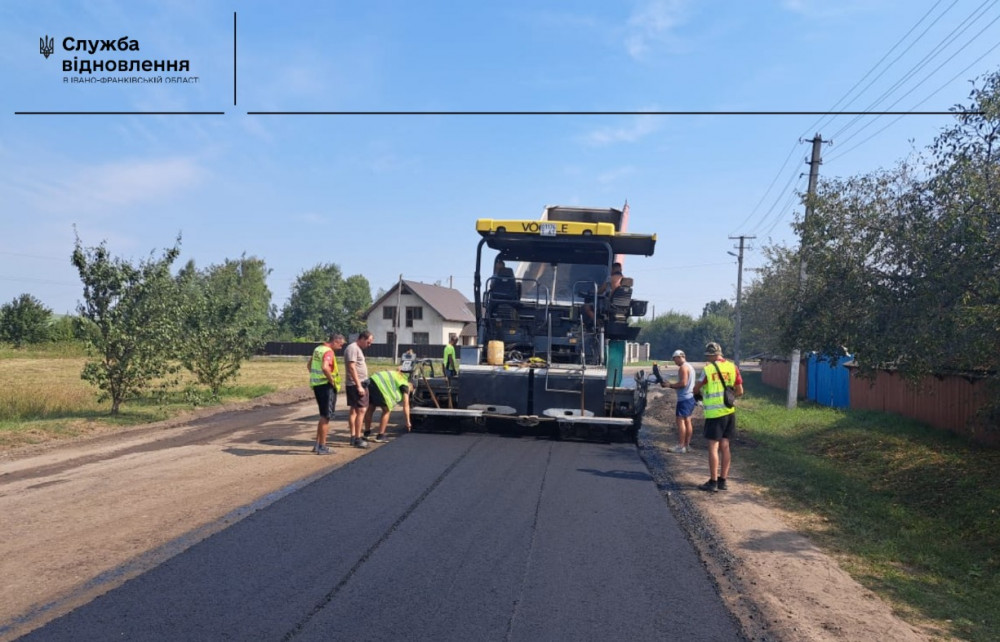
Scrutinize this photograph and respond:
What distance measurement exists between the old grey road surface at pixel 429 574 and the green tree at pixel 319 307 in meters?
61.1

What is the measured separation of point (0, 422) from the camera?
12930 millimetres

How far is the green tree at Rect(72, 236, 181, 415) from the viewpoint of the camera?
1414cm

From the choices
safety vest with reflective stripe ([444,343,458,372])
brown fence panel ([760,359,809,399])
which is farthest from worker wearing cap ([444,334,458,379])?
brown fence panel ([760,359,809,399])

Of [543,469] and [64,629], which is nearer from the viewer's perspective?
[64,629]

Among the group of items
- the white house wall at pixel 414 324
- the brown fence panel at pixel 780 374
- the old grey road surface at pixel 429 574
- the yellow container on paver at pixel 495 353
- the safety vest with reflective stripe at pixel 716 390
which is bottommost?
the old grey road surface at pixel 429 574

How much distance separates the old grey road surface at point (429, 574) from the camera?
4.36m

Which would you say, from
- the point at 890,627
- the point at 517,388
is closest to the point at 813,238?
the point at 517,388

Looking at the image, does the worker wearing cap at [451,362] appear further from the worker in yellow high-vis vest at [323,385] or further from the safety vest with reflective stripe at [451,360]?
the worker in yellow high-vis vest at [323,385]

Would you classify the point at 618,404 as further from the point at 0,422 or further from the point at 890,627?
the point at 0,422

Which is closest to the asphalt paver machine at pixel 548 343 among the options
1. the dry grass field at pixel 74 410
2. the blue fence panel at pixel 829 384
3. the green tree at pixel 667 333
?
the dry grass field at pixel 74 410

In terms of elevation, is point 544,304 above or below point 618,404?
above

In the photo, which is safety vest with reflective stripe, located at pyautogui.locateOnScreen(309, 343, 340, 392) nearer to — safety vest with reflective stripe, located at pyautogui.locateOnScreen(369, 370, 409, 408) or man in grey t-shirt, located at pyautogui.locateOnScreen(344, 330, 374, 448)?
man in grey t-shirt, located at pyautogui.locateOnScreen(344, 330, 374, 448)

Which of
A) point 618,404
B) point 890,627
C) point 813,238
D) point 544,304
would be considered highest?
point 813,238

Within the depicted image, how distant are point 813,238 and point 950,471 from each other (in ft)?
13.9
